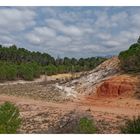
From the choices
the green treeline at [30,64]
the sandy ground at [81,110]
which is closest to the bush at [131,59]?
the sandy ground at [81,110]

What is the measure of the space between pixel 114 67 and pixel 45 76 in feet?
84.0

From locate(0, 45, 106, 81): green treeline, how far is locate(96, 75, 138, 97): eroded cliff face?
21.3 metres

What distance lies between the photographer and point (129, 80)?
35.7 m

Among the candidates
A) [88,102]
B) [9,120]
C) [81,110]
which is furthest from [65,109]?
[9,120]

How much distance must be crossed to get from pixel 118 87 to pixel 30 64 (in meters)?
33.5

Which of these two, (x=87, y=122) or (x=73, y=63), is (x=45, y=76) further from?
(x=87, y=122)

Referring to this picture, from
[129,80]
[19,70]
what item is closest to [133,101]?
[129,80]

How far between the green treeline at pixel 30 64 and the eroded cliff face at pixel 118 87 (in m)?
21.3

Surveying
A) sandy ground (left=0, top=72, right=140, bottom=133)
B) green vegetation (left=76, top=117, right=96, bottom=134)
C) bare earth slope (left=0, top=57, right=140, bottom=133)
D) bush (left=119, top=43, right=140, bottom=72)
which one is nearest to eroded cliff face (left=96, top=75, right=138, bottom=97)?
bare earth slope (left=0, top=57, right=140, bottom=133)

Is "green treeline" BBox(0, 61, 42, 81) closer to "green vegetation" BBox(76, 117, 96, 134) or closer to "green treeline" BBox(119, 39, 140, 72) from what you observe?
"green treeline" BBox(119, 39, 140, 72)

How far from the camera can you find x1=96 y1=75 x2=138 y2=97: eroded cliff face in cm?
3422

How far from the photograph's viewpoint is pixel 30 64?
66562 mm
